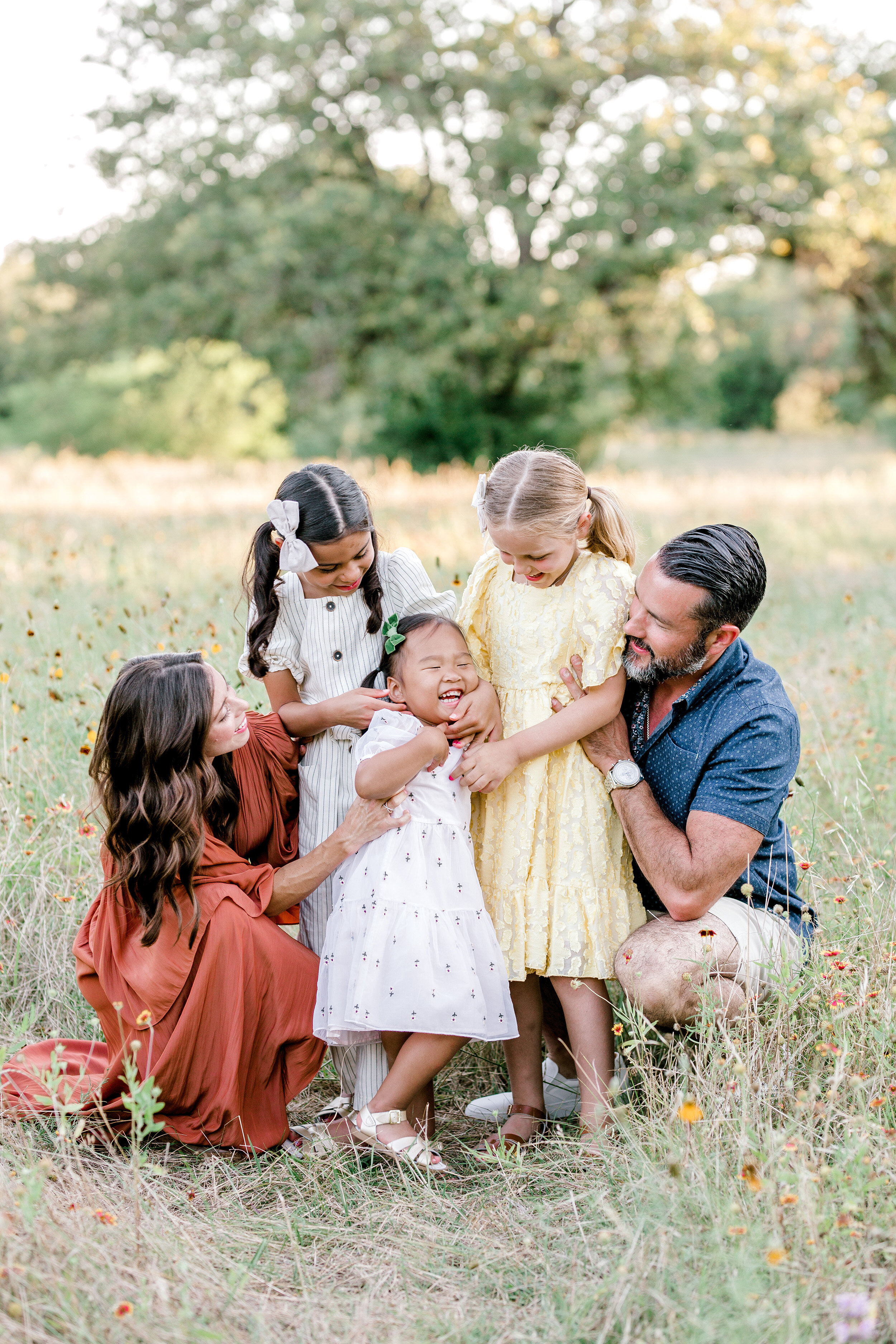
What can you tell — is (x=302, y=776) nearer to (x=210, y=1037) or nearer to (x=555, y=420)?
(x=210, y=1037)

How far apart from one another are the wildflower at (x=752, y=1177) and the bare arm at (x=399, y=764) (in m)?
1.21

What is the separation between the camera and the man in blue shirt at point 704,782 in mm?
2719


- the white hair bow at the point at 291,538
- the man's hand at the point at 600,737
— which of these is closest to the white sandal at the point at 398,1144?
the man's hand at the point at 600,737

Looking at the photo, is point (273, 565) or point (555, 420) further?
point (555, 420)

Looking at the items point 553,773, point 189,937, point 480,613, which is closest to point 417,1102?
point 189,937

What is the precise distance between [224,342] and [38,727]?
16688 millimetres

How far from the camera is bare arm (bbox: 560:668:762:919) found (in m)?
2.72

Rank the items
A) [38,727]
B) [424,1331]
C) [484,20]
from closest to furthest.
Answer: [424,1331], [38,727], [484,20]

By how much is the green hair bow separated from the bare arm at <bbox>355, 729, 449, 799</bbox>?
0.27 metres

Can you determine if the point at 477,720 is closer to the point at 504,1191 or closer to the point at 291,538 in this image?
the point at 291,538

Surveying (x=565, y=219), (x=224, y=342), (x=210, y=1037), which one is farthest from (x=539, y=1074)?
(x=224, y=342)

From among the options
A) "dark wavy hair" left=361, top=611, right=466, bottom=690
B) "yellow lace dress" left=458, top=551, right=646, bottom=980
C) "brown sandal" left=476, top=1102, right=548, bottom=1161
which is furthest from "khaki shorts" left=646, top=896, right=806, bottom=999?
"dark wavy hair" left=361, top=611, right=466, bottom=690

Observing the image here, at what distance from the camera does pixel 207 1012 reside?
110 inches

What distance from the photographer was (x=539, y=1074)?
3.00m
